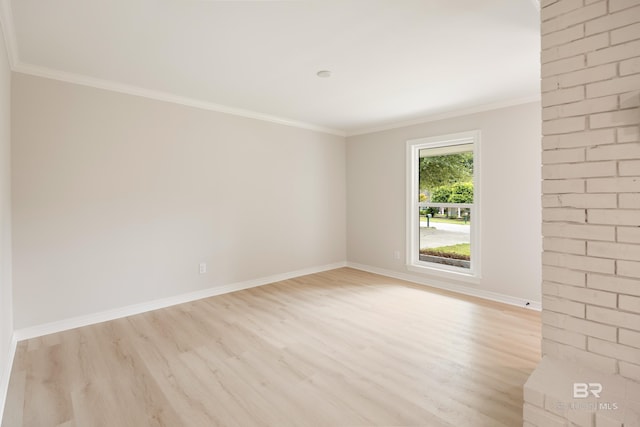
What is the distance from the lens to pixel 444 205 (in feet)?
14.6

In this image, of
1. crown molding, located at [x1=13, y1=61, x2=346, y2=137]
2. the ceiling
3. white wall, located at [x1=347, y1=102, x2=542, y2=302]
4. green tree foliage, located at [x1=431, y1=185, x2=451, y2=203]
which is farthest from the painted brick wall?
crown molding, located at [x1=13, y1=61, x2=346, y2=137]

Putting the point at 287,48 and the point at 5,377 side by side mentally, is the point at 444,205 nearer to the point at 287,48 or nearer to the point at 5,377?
the point at 287,48

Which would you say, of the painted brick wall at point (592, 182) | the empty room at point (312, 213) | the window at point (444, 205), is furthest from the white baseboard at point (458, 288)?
the painted brick wall at point (592, 182)

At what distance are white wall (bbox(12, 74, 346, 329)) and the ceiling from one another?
1.03 ft

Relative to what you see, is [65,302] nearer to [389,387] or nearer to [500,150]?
[389,387]

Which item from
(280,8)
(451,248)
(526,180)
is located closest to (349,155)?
(451,248)

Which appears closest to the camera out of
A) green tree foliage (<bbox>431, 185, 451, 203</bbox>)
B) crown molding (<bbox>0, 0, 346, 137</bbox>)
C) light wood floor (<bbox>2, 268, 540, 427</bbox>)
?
light wood floor (<bbox>2, 268, 540, 427</bbox>)

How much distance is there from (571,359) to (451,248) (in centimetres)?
304

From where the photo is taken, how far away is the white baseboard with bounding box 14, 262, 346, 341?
2867 mm

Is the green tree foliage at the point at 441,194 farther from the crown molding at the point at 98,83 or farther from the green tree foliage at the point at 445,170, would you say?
the crown molding at the point at 98,83

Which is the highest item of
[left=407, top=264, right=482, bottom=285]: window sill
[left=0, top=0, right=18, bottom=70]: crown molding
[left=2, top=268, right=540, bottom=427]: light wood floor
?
[left=0, top=0, right=18, bottom=70]: crown molding

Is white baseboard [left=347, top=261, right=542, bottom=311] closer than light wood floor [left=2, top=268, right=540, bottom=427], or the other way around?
light wood floor [left=2, top=268, right=540, bottom=427]

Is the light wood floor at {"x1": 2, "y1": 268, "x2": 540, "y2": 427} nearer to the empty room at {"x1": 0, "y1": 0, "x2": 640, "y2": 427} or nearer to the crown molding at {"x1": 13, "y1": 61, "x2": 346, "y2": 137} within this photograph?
the empty room at {"x1": 0, "y1": 0, "x2": 640, "y2": 427}

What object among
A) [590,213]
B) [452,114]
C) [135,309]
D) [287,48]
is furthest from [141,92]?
[590,213]
